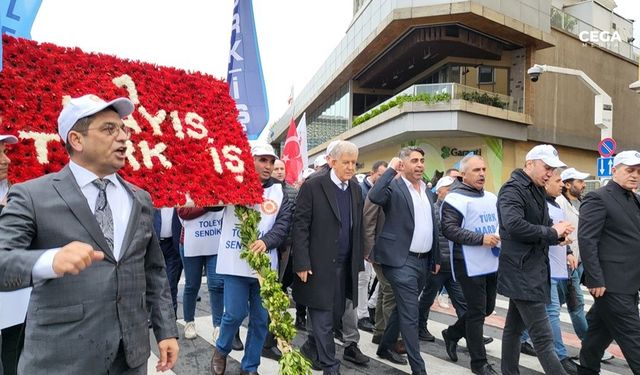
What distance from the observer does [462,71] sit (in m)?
21.0

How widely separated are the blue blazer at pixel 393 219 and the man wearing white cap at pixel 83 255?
A: 2539mm

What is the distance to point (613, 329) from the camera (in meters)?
3.69

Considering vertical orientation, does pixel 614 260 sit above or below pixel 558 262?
above

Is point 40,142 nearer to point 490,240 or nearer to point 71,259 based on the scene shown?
point 71,259

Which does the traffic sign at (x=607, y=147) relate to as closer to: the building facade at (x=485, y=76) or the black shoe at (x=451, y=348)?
the building facade at (x=485, y=76)

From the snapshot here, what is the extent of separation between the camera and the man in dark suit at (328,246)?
3.90 meters

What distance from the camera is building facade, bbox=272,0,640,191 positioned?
18.6 meters

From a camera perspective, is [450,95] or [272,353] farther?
[450,95]

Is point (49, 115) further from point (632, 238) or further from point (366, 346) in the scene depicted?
point (632, 238)

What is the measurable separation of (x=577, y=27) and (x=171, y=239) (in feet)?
79.9

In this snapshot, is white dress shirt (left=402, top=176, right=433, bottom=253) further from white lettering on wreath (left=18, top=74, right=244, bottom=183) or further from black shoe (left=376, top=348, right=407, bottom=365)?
white lettering on wreath (left=18, top=74, right=244, bottom=183)

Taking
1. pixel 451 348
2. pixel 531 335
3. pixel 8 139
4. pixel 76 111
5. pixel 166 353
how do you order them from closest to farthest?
pixel 76 111 → pixel 166 353 → pixel 8 139 → pixel 531 335 → pixel 451 348

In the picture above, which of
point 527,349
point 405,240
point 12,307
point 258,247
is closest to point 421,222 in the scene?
point 405,240

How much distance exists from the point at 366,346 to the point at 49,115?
157 inches
